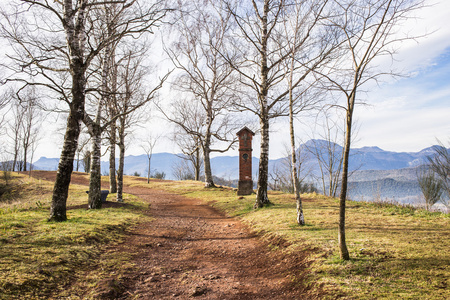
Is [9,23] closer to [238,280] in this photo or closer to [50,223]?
[50,223]

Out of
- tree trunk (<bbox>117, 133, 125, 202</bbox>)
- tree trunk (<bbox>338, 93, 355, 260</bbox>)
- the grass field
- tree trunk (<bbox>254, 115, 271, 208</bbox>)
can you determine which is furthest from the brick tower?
tree trunk (<bbox>338, 93, 355, 260</bbox>)

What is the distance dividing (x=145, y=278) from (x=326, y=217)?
6.18 metres

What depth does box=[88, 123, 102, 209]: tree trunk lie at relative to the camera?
10.9 meters

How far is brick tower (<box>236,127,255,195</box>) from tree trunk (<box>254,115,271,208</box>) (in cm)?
657

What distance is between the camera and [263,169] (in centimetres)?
1136

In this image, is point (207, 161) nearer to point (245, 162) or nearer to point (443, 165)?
point (245, 162)

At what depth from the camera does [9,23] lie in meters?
8.00

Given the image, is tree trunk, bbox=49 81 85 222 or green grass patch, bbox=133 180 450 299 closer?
green grass patch, bbox=133 180 450 299

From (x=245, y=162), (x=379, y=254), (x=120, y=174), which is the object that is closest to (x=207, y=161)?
(x=245, y=162)

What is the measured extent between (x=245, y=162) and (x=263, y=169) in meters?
7.38

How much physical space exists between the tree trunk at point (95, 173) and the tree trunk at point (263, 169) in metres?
7.08

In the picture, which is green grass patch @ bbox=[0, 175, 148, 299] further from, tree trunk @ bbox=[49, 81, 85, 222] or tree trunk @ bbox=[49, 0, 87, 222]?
tree trunk @ bbox=[49, 0, 87, 222]

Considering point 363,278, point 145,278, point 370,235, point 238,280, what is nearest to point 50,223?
point 145,278

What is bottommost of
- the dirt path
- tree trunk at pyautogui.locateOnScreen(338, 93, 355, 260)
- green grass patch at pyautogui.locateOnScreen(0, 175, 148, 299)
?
the dirt path
